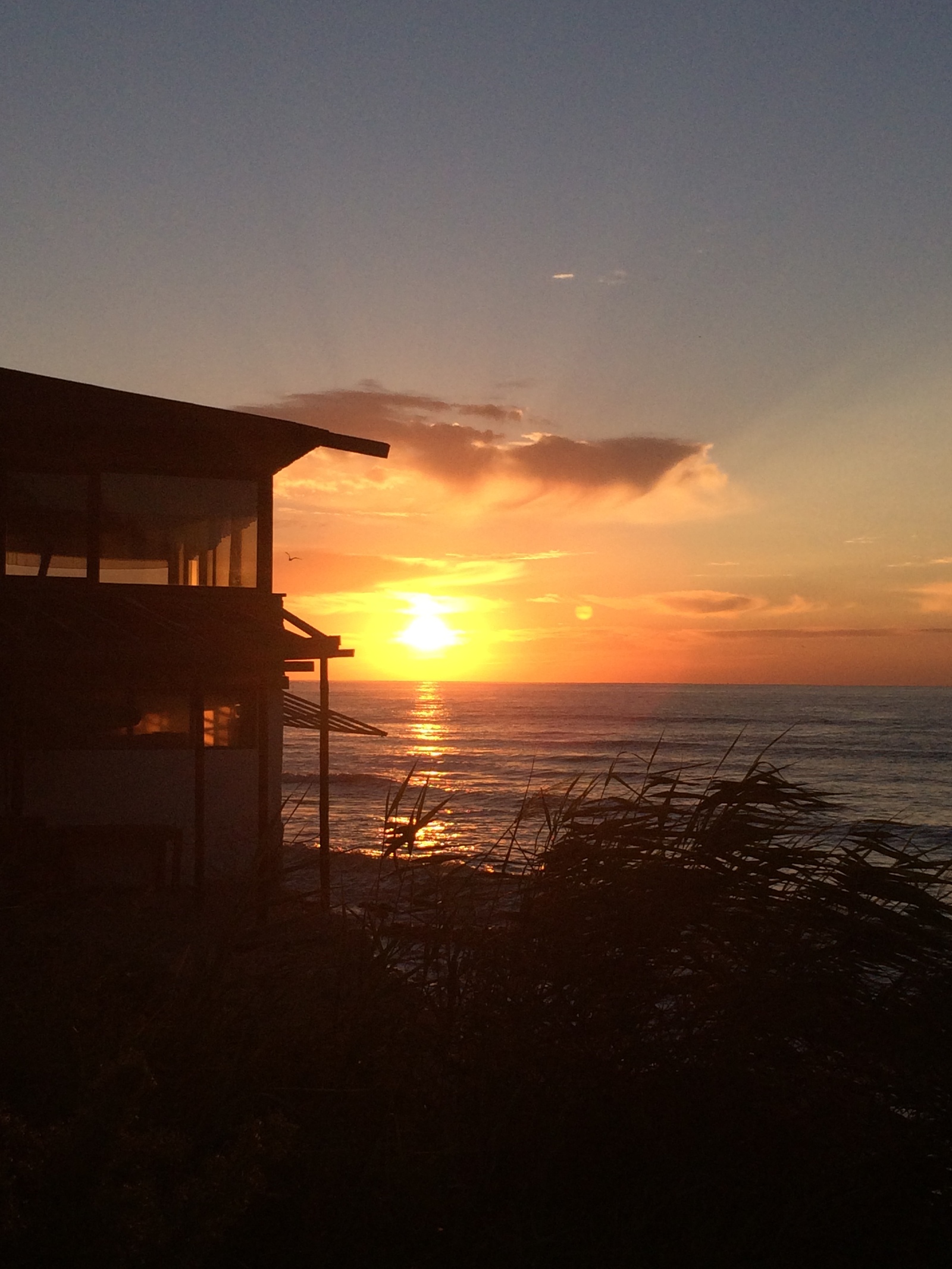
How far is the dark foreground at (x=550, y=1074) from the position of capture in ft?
11.3

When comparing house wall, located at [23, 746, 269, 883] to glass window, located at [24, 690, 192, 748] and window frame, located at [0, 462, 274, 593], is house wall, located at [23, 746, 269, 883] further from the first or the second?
window frame, located at [0, 462, 274, 593]

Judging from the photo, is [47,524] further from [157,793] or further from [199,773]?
[199,773]

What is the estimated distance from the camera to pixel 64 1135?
132 inches

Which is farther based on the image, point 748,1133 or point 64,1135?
point 748,1133

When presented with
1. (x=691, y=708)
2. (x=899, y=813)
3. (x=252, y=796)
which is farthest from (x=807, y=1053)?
(x=691, y=708)

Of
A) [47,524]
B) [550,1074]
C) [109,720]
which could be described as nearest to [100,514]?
[47,524]

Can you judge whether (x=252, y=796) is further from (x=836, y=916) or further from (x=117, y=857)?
(x=836, y=916)

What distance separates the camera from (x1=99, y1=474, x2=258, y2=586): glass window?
1247 cm

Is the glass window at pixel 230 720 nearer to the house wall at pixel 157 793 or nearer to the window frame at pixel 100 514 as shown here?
the house wall at pixel 157 793

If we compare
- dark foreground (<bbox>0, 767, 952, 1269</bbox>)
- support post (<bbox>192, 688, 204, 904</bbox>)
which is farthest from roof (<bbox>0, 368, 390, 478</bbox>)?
dark foreground (<bbox>0, 767, 952, 1269</bbox>)

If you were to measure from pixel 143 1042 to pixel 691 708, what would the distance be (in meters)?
109

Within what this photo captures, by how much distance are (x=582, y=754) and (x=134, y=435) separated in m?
48.6

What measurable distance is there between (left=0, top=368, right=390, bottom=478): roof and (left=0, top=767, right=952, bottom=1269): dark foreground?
8370 millimetres

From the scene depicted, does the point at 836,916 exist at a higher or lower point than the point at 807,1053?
higher
